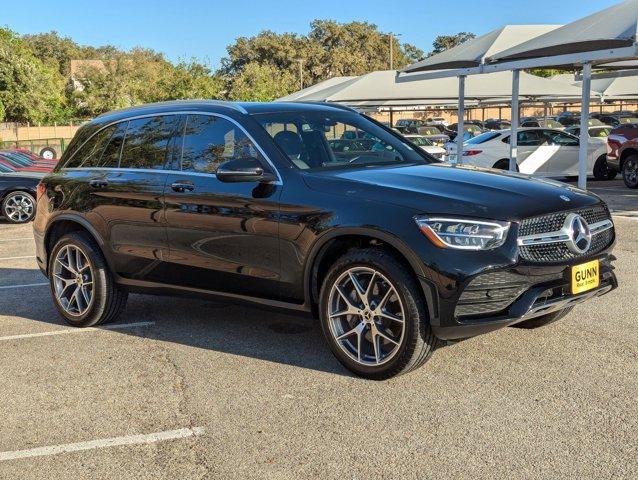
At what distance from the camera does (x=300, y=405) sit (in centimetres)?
427

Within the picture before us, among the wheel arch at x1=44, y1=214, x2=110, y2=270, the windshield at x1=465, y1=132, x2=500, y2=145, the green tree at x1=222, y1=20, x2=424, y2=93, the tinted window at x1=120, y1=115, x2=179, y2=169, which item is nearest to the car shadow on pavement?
the wheel arch at x1=44, y1=214, x2=110, y2=270

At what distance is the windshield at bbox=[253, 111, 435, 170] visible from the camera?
203 inches

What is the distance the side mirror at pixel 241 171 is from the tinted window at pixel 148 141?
0.98m

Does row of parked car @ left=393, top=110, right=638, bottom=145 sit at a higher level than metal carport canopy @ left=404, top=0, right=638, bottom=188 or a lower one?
lower

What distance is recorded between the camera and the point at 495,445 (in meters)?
3.66

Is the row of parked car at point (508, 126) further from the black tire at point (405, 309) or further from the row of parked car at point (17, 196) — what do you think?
the black tire at point (405, 309)

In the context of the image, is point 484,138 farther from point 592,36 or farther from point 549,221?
point 549,221

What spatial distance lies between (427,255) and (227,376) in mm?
1569

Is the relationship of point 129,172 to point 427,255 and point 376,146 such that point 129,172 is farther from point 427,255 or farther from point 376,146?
point 427,255

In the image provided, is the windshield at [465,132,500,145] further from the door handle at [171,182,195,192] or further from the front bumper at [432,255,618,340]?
the front bumper at [432,255,618,340]

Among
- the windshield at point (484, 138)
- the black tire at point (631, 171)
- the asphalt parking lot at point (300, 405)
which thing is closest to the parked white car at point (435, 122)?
the windshield at point (484, 138)

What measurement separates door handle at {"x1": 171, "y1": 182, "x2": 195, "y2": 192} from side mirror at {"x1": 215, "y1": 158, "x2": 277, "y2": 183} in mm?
500

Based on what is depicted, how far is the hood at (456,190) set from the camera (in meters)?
4.28

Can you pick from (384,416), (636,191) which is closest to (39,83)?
(636,191)
